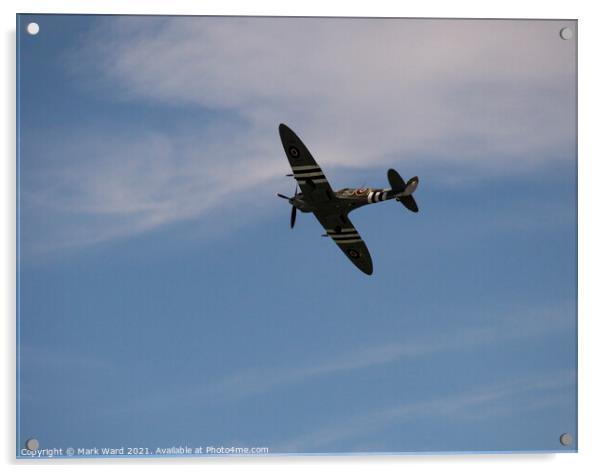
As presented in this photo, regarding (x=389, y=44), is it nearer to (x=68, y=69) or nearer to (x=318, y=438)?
(x=68, y=69)

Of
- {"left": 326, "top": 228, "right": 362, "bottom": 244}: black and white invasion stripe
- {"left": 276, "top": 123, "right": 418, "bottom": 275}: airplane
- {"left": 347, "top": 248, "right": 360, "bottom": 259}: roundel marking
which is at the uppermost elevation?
{"left": 276, "top": 123, "right": 418, "bottom": 275}: airplane

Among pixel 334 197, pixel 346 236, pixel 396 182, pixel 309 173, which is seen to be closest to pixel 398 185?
pixel 396 182

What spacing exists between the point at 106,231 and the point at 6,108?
1847 mm

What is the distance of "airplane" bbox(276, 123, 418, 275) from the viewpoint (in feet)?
46.7

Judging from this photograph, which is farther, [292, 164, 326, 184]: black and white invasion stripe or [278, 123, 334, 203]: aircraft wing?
[292, 164, 326, 184]: black and white invasion stripe

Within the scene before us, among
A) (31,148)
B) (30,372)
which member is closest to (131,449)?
(30,372)

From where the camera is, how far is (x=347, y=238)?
14438 millimetres

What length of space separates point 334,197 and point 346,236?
0.64 meters

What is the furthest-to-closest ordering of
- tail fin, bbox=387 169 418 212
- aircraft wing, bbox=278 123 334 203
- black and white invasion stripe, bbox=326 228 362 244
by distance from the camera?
black and white invasion stripe, bbox=326 228 362 244 < aircraft wing, bbox=278 123 334 203 < tail fin, bbox=387 169 418 212

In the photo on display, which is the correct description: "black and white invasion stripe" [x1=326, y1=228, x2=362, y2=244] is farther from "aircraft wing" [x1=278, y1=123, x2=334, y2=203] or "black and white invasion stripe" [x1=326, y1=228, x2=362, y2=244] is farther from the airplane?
"aircraft wing" [x1=278, y1=123, x2=334, y2=203]

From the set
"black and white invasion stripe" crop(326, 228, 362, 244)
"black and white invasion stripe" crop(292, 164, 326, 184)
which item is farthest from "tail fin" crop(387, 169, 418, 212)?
"black and white invasion stripe" crop(292, 164, 326, 184)

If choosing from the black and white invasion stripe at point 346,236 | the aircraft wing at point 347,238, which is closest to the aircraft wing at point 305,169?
the aircraft wing at point 347,238

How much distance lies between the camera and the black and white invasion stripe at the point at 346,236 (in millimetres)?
14414

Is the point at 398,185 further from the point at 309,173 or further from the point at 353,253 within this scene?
the point at 309,173
